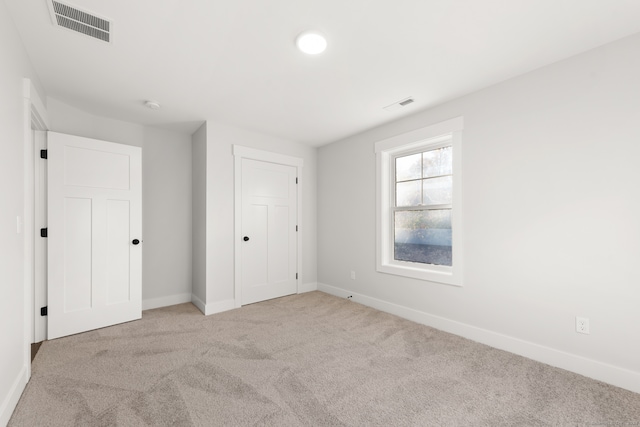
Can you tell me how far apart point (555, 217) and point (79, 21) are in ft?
12.3

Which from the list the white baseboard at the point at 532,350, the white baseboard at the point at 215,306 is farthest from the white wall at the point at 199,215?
the white baseboard at the point at 532,350

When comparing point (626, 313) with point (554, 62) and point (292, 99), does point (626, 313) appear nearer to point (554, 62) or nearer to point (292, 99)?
point (554, 62)

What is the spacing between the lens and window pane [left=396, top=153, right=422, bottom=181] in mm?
3472

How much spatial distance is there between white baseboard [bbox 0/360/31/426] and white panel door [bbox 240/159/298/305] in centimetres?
215

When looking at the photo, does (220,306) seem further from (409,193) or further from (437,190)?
(437,190)

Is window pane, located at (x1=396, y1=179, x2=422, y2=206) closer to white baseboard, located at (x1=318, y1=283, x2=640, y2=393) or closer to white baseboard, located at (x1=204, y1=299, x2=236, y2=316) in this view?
white baseboard, located at (x1=318, y1=283, x2=640, y2=393)

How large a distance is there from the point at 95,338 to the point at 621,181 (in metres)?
4.72

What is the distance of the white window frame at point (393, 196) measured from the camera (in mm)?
2887

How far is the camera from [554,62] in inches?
90.4

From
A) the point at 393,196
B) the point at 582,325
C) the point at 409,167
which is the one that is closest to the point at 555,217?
the point at 582,325

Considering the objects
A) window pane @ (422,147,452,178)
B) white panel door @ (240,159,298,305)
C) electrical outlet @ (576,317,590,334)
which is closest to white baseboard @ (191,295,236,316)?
white panel door @ (240,159,298,305)

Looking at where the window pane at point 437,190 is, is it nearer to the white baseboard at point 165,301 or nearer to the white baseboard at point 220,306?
the white baseboard at point 220,306

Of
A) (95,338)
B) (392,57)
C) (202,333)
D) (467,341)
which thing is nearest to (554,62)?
(392,57)

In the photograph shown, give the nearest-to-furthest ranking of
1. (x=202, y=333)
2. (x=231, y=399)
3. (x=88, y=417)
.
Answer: (x=88, y=417) → (x=231, y=399) → (x=202, y=333)
